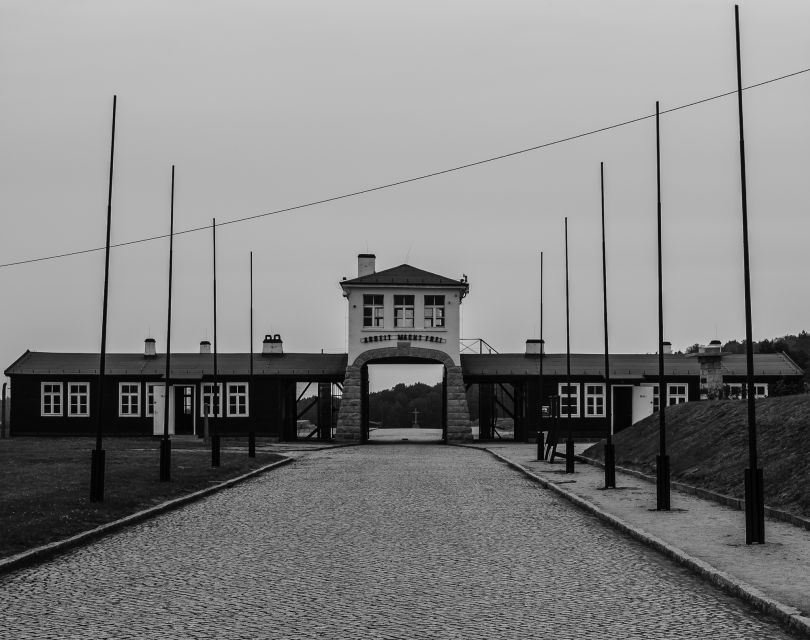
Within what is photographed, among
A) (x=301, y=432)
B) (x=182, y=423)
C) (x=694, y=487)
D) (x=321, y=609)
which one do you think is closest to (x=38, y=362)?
(x=182, y=423)

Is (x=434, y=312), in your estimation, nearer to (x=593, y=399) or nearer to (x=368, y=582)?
(x=593, y=399)

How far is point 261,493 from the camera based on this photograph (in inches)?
838

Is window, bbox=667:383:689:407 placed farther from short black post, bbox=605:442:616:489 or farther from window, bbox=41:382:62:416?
short black post, bbox=605:442:616:489

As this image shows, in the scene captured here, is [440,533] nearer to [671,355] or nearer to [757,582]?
[757,582]

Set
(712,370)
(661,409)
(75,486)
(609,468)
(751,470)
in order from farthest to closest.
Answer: (712,370) < (609,468) < (75,486) < (661,409) < (751,470)

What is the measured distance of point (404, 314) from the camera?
173ft

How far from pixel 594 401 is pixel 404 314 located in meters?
10.8

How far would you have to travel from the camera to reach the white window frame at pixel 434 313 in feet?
173

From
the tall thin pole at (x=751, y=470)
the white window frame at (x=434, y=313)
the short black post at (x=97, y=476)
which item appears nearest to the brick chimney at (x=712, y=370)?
the white window frame at (x=434, y=313)

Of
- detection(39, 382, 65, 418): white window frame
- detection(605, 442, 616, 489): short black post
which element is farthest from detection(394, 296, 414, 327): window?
detection(605, 442, 616, 489): short black post

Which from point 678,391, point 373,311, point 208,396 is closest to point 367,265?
point 373,311

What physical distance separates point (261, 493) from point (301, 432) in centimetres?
5478

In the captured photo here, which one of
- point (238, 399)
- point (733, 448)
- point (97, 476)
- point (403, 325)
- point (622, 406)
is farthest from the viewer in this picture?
point (622, 406)

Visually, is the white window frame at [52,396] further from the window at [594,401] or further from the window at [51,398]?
the window at [594,401]
